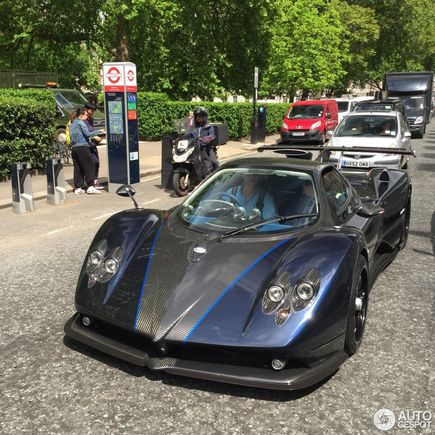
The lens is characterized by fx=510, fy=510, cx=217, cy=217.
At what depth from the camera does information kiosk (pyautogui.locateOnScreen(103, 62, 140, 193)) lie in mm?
10578

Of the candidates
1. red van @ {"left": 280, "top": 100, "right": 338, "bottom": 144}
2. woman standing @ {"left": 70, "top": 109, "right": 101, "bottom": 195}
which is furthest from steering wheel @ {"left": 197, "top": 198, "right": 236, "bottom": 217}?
red van @ {"left": 280, "top": 100, "right": 338, "bottom": 144}

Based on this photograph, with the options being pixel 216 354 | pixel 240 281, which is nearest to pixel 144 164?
pixel 240 281

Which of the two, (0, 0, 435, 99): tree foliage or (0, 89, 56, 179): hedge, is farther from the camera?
(0, 0, 435, 99): tree foliage

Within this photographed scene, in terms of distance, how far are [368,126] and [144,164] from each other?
6.29 m

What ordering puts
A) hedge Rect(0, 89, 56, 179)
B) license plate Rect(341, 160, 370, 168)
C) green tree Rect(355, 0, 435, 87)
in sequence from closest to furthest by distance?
hedge Rect(0, 89, 56, 179) → license plate Rect(341, 160, 370, 168) → green tree Rect(355, 0, 435, 87)

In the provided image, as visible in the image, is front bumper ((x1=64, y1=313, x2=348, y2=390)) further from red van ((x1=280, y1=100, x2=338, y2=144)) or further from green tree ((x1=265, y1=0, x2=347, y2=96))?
green tree ((x1=265, y1=0, x2=347, y2=96))

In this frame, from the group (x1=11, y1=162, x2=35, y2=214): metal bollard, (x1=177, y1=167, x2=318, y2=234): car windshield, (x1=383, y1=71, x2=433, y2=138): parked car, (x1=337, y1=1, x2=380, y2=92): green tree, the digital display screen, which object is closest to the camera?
(x1=177, y1=167, x2=318, y2=234): car windshield

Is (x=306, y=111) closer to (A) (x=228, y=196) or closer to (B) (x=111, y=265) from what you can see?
(A) (x=228, y=196)

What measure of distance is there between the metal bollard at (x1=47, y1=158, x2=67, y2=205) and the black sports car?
5.64 m

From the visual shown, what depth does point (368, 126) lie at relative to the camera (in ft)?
41.7

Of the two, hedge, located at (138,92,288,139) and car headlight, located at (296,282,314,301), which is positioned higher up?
hedge, located at (138,92,288,139)

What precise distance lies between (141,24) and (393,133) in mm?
13720

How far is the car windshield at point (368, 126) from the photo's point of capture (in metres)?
12.5

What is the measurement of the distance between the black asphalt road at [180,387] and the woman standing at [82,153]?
563 cm
